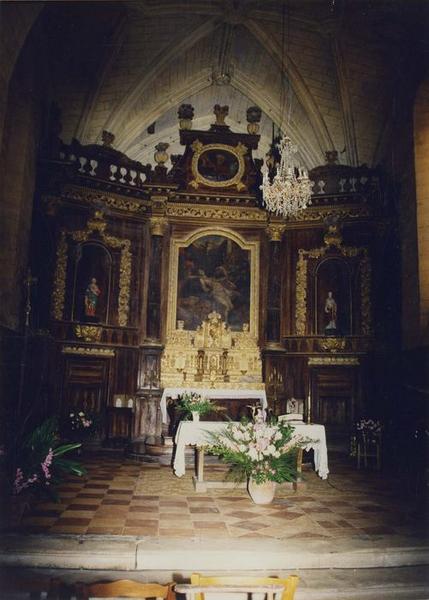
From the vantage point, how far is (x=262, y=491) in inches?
243

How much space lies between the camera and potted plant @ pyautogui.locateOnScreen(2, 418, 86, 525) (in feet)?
16.3

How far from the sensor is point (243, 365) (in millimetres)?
11383

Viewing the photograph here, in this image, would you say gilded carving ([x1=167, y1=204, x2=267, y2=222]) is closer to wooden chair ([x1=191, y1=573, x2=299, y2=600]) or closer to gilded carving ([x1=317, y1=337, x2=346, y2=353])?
gilded carving ([x1=317, y1=337, x2=346, y2=353])

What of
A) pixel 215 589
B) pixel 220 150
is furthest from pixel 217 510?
pixel 220 150

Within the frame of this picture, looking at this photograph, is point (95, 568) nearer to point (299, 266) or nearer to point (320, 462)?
point (320, 462)

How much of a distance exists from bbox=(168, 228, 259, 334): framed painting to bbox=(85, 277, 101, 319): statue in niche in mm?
1652

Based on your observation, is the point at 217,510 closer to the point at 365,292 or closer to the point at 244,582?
the point at 244,582

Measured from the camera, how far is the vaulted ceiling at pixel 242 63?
11203 mm

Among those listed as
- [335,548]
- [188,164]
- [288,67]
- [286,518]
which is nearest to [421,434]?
[286,518]

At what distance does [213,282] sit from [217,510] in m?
6.48

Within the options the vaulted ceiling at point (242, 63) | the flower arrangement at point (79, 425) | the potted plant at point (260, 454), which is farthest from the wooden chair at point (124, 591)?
the vaulted ceiling at point (242, 63)

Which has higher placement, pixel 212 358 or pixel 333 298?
pixel 333 298

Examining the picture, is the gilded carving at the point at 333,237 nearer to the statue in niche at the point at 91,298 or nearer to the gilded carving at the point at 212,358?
the gilded carving at the point at 212,358

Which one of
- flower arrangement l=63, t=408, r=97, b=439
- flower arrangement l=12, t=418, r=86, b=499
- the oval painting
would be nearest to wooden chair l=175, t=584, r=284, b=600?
flower arrangement l=12, t=418, r=86, b=499
